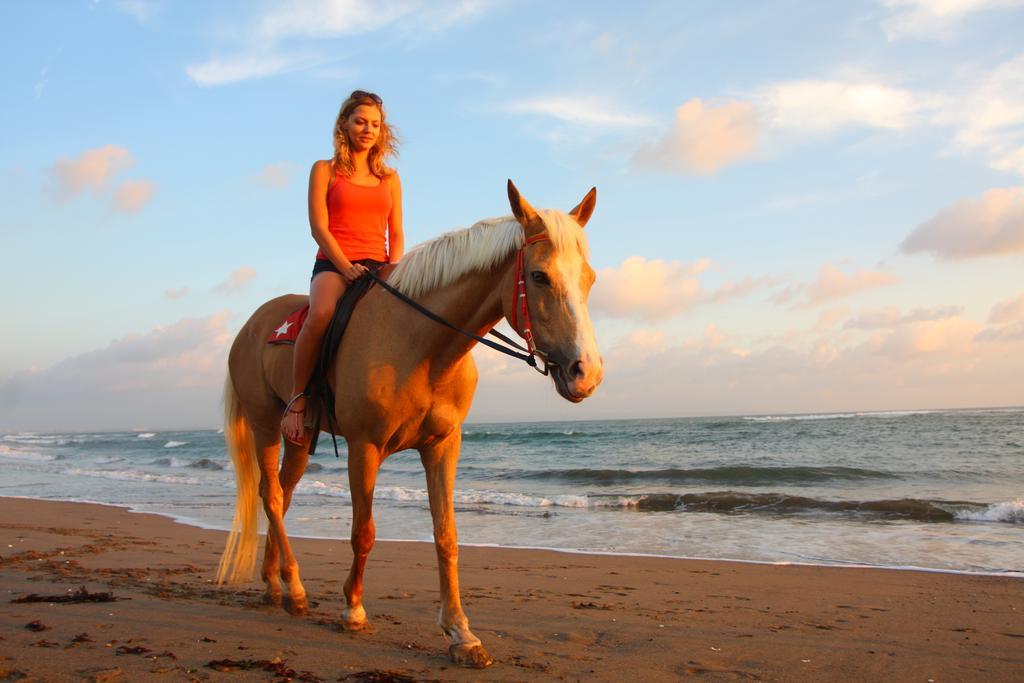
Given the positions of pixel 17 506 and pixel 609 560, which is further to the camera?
pixel 17 506

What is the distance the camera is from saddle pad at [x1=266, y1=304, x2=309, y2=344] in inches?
161

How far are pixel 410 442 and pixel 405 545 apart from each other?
5.10 m

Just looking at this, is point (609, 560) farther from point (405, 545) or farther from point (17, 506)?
point (17, 506)

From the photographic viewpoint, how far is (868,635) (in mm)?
4246

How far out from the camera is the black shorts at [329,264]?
3855 millimetres

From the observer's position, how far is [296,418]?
3.82 m

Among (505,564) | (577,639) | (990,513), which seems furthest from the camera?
(990,513)

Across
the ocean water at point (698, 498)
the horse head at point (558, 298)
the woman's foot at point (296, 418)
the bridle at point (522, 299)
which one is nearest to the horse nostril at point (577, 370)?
the horse head at point (558, 298)

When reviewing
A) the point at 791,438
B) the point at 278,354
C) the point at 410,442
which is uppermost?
the point at 278,354

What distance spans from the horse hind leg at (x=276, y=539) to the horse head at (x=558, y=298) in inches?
85.0

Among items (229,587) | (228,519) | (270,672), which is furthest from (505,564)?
(228,519)

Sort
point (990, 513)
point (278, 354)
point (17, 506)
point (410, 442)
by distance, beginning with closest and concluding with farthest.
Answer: point (410, 442) < point (278, 354) < point (990, 513) < point (17, 506)

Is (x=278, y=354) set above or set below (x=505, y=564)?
above

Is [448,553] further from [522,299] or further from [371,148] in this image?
[371,148]
